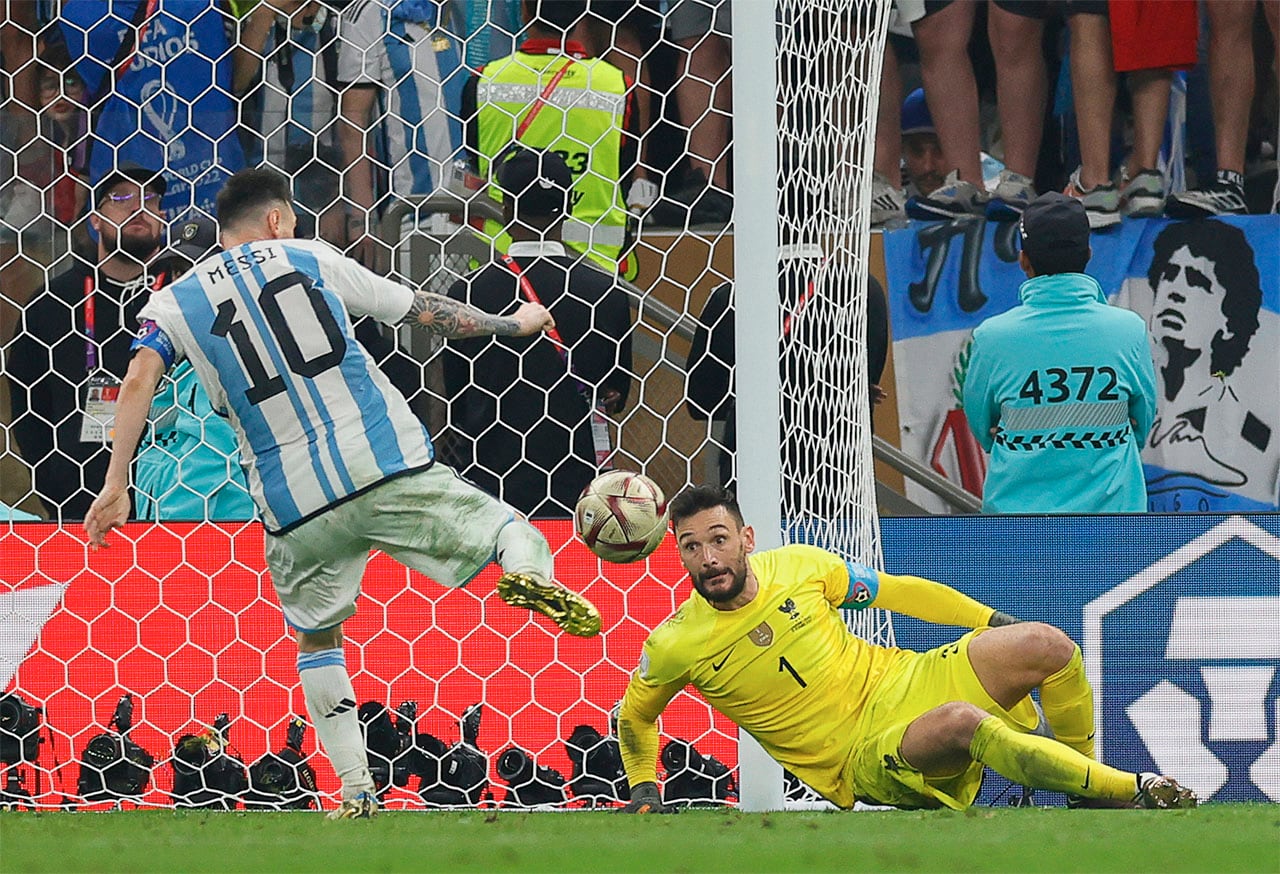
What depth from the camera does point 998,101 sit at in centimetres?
814

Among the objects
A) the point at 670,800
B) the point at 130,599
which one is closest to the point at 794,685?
the point at 670,800

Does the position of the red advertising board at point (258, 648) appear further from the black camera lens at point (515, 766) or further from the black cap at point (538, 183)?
the black cap at point (538, 183)

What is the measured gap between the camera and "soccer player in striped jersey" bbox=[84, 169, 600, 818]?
5.16 metres

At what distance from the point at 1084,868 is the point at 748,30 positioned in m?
2.57

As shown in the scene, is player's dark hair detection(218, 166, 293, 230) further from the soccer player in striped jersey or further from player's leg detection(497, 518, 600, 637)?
player's leg detection(497, 518, 600, 637)

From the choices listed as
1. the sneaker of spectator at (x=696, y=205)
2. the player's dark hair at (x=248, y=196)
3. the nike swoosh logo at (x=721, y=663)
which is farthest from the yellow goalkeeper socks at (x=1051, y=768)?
the sneaker of spectator at (x=696, y=205)

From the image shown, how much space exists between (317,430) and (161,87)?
279 centimetres

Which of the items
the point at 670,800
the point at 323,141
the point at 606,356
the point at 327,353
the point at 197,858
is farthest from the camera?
the point at 323,141

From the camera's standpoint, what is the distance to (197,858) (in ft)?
13.9

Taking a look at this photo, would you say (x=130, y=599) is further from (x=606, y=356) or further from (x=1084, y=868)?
(x=1084, y=868)

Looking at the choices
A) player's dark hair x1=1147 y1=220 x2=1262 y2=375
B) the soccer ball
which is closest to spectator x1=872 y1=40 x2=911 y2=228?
player's dark hair x1=1147 y1=220 x2=1262 y2=375

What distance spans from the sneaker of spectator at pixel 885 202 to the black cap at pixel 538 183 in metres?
1.86

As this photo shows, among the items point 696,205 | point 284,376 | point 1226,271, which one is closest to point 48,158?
point 696,205

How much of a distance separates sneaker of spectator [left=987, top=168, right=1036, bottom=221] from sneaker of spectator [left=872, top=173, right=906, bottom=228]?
1.13 ft
